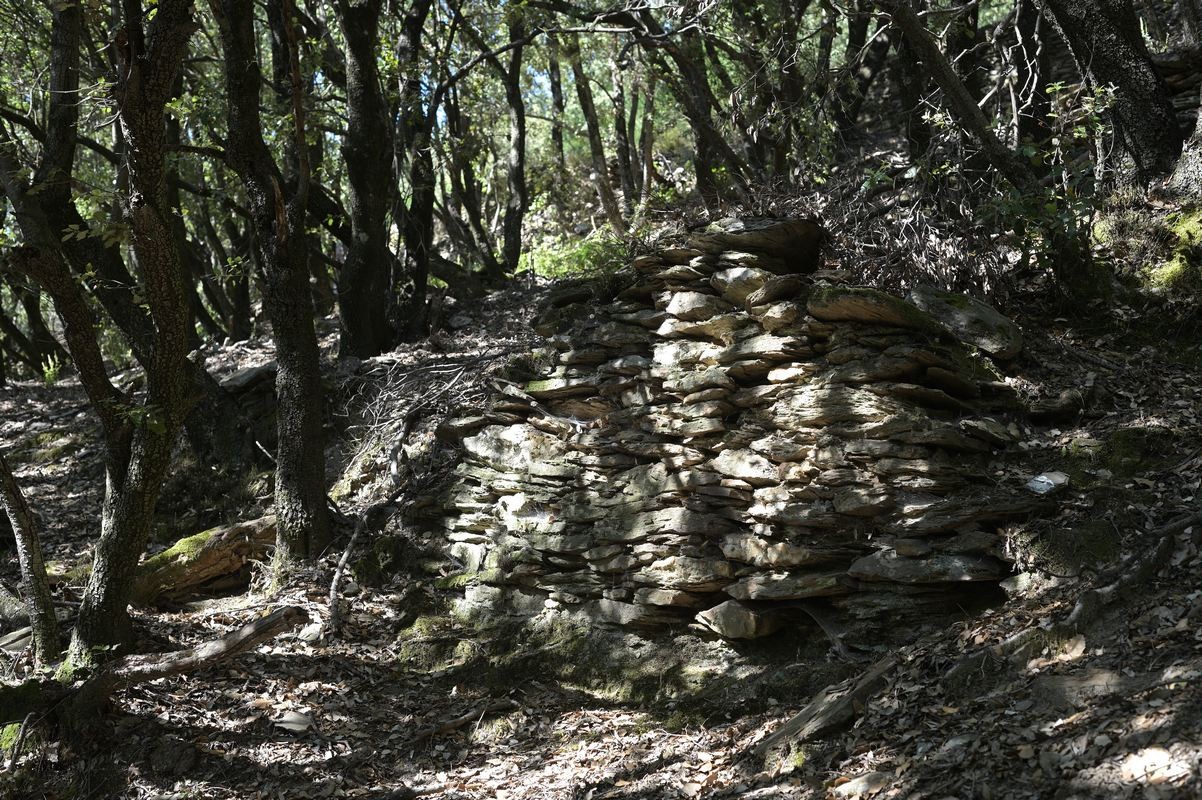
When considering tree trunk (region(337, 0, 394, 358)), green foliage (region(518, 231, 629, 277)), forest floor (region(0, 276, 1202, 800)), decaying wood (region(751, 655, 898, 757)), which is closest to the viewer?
forest floor (region(0, 276, 1202, 800))

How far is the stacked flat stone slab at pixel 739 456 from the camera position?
5680 mm

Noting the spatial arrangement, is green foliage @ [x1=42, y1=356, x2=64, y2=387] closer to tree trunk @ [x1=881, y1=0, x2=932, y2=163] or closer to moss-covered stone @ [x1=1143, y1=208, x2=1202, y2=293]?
tree trunk @ [x1=881, y1=0, x2=932, y2=163]

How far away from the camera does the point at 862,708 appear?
4801mm

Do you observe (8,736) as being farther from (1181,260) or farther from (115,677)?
(1181,260)

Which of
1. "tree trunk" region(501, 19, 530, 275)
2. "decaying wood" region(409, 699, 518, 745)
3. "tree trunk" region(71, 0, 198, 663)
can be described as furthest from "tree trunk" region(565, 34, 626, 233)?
"decaying wood" region(409, 699, 518, 745)

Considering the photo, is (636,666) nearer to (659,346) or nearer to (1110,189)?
(659,346)

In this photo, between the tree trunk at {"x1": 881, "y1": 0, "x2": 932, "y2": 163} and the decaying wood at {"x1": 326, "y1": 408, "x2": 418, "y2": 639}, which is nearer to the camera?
the decaying wood at {"x1": 326, "y1": 408, "x2": 418, "y2": 639}

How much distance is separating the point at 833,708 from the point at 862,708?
16 centimetres

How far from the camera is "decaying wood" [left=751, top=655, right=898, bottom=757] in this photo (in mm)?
4805

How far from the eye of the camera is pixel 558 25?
1050cm

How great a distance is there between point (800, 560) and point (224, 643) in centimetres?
383

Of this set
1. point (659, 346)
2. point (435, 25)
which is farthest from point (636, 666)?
point (435, 25)

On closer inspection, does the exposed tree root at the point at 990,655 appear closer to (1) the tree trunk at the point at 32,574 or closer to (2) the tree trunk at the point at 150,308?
(2) the tree trunk at the point at 150,308

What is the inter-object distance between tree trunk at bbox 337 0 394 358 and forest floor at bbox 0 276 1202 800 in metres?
3.04
